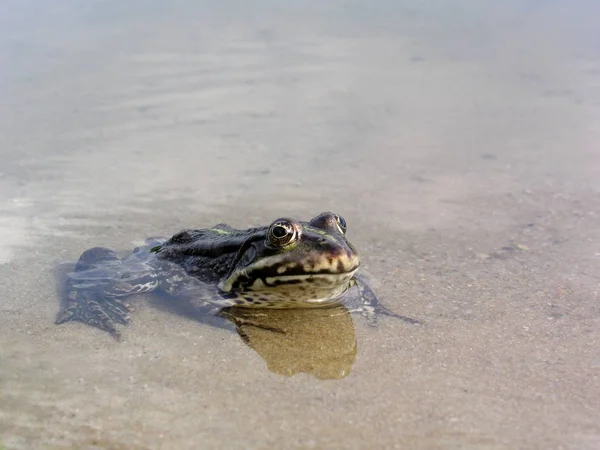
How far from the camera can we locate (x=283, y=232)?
4.72 metres

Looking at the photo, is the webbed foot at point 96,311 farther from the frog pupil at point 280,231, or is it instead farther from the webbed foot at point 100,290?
the frog pupil at point 280,231

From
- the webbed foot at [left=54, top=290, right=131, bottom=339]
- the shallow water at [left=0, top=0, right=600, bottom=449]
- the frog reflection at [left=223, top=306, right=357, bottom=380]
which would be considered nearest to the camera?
the shallow water at [left=0, top=0, right=600, bottom=449]

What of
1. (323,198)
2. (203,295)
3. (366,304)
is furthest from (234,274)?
(323,198)

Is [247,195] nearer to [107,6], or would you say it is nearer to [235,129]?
[235,129]

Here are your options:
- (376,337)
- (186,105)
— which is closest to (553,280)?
(376,337)

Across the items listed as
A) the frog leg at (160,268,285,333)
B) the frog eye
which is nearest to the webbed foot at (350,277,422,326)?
the frog leg at (160,268,285,333)

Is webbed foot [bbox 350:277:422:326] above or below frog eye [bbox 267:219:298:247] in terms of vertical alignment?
below

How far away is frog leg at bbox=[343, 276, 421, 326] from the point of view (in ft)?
16.8

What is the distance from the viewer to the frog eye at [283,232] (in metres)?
4.71

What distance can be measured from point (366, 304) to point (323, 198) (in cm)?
237

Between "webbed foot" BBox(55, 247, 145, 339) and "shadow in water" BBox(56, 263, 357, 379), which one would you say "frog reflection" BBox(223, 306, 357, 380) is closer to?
"shadow in water" BBox(56, 263, 357, 379)

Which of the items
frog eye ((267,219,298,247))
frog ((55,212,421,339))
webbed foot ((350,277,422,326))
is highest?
frog eye ((267,219,298,247))

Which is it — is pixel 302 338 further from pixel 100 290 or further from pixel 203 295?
pixel 100 290

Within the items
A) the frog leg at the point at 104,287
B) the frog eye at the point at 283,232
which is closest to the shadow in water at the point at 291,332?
the frog leg at the point at 104,287
